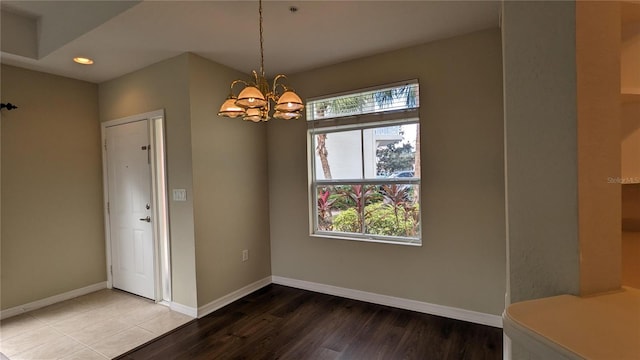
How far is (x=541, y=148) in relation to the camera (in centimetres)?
92

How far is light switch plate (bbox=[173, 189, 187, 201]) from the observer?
2.99 m

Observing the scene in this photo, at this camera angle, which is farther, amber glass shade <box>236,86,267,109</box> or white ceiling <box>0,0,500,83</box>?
white ceiling <box>0,0,500,83</box>

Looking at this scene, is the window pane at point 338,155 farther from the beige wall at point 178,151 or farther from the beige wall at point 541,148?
the beige wall at point 541,148

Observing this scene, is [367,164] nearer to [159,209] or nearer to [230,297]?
[230,297]

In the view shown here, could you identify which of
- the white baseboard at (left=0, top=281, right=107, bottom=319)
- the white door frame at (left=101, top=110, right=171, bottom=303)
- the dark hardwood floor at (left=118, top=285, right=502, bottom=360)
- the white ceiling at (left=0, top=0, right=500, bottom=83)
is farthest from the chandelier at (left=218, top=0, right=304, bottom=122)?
the white baseboard at (left=0, top=281, right=107, bottom=319)

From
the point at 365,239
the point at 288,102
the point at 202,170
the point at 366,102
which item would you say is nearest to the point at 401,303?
the point at 365,239

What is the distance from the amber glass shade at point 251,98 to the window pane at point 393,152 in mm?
1639

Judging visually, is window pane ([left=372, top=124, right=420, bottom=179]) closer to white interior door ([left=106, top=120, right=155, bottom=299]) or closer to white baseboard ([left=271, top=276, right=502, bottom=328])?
white baseboard ([left=271, top=276, right=502, bottom=328])

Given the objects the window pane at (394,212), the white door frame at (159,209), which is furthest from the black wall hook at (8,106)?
the window pane at (394,212)

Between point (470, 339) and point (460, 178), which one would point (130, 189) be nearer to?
point (460, 178)

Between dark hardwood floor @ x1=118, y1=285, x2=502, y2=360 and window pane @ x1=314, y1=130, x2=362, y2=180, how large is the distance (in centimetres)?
144

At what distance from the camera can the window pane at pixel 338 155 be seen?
10.9 feet

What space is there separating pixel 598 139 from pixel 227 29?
101 inches

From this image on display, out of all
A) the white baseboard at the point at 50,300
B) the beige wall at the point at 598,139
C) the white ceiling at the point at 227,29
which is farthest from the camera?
the white baseboard at the point at 50,300
